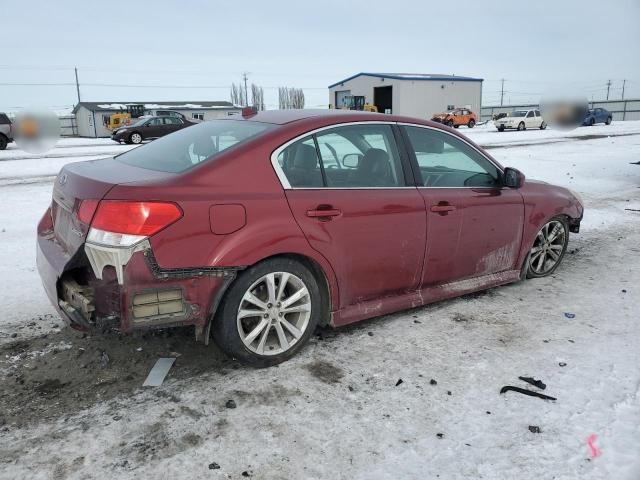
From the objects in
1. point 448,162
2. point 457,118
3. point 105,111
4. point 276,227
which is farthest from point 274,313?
point 105,111

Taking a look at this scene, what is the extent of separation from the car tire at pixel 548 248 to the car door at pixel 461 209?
425mm

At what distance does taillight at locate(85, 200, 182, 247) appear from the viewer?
2752 millimetres

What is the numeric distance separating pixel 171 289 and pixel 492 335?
2.29 metres

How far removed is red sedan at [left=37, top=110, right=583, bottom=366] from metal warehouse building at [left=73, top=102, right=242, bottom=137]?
38513 mm

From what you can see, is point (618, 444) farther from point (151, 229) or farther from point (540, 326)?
point (151, 229)

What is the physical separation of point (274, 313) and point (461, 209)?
169 cm

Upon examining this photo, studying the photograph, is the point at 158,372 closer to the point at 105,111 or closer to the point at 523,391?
the point at 523,391

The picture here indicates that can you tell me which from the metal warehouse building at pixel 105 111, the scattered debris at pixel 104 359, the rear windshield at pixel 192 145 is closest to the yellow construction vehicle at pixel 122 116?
the metal warehouse building at pixel 105 111

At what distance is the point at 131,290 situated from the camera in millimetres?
2779

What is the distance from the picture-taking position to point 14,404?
2.89m

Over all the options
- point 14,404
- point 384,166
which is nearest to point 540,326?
point 384,166

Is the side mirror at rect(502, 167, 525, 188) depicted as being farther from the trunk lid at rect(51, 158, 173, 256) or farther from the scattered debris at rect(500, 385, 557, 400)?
the trunk lid at rect(51, 158, 173, 256)

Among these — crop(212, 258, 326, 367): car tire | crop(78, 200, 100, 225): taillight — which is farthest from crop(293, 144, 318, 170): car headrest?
crop(78, 200, 100, 225): taillight

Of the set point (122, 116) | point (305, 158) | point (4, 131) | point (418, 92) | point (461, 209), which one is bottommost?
point (461, 209)
